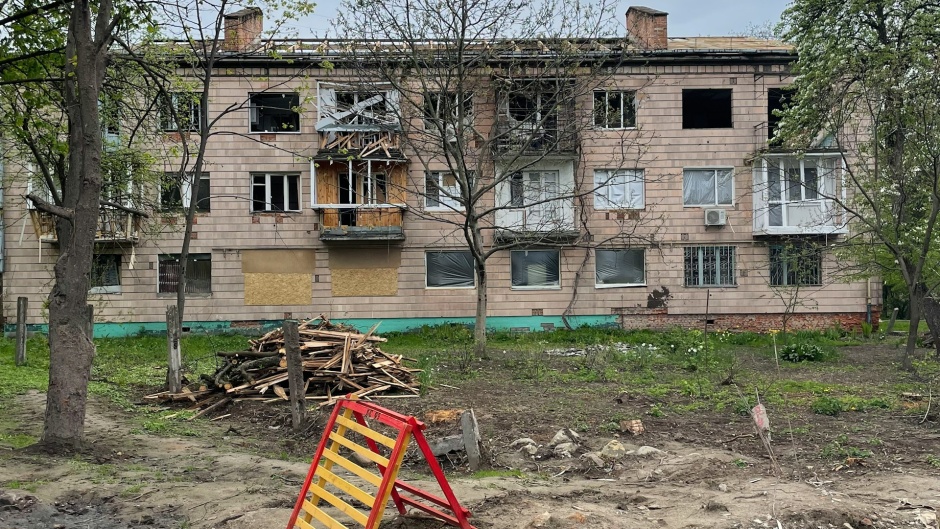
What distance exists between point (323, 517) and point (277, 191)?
2129cm

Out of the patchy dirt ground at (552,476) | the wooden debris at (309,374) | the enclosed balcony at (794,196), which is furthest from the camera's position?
the enclosed balcony at (794,196)

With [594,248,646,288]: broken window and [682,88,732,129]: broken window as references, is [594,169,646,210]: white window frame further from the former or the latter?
[682,88,732,129]: broken window

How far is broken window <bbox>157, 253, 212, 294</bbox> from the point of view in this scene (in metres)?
24.9

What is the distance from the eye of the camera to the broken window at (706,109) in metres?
25.5

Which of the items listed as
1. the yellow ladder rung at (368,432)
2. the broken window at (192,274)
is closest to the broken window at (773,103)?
the broken window at (192,274)

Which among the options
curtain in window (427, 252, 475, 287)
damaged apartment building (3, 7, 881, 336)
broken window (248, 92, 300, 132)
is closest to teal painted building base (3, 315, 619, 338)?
damaged apartment building (3, 7, 881, 336)

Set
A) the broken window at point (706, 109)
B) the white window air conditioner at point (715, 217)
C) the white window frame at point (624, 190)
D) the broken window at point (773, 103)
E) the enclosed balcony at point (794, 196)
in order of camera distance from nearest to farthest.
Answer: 1. the enclosed balcony at point (794, 196)
2. the white window air conditioner at point (715, 217)
3. the white window frame at point (624, 190)
4. the broken window at point (773, 103)
5. the broken window at point (706, 109)

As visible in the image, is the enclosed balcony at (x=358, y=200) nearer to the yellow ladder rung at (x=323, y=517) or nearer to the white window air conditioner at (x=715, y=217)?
the white window air conditioner at (x=715, y=217)

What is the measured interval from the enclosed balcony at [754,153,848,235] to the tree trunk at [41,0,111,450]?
838 inches

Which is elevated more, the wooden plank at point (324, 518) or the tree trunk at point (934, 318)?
the tree trunk at point (934, 318)

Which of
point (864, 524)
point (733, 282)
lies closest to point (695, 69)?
point (733, 282)

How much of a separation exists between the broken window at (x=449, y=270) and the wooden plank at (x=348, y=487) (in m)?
19.8

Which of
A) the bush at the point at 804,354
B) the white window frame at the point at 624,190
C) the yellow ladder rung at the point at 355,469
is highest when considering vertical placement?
the white window frame at the point at 624,190

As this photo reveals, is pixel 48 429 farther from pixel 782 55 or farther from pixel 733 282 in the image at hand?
pixel 782 55
